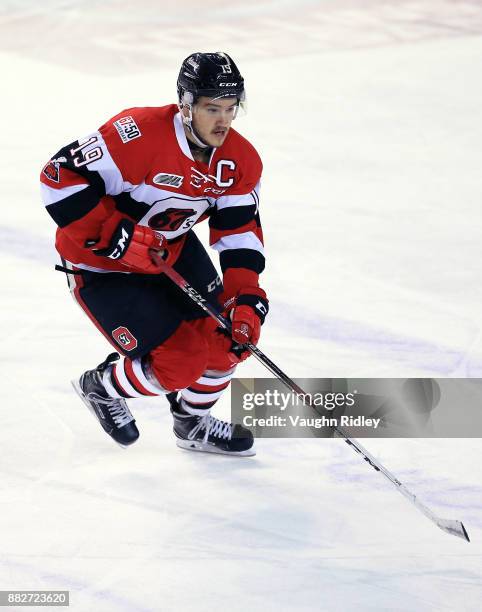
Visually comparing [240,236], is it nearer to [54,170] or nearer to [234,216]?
[234,216]

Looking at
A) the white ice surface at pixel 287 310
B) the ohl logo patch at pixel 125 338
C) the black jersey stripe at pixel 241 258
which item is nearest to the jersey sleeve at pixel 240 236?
the black jersey stripe at pixel 241 258

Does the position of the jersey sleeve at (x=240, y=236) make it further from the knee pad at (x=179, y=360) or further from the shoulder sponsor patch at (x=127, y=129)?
the shoulder sponsor patch at (x=127, y=129)

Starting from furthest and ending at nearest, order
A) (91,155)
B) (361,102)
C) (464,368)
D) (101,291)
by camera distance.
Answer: (361,102)
(464,368)
(101,291)
(91,155)

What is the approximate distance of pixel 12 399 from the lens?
13.0 feet

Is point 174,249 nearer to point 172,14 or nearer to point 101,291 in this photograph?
point 101,291

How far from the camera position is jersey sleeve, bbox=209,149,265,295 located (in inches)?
139

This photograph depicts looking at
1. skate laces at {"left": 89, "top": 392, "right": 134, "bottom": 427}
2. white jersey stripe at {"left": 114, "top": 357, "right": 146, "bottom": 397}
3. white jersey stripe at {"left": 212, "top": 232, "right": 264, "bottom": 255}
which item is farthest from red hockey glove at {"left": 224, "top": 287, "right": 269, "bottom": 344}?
skate laces at {"left": 89, "top": 392, "right": 134, "bottom": 427}

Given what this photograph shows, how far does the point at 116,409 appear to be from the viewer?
12.2 feet

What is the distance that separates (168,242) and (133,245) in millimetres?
295

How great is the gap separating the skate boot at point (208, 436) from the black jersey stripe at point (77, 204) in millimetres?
791

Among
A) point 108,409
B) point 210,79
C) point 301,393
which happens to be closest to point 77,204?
point 210,79

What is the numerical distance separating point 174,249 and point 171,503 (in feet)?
2.72

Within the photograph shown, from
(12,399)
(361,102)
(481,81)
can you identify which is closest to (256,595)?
(12,399)

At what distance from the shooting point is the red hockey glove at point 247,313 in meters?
3.41
